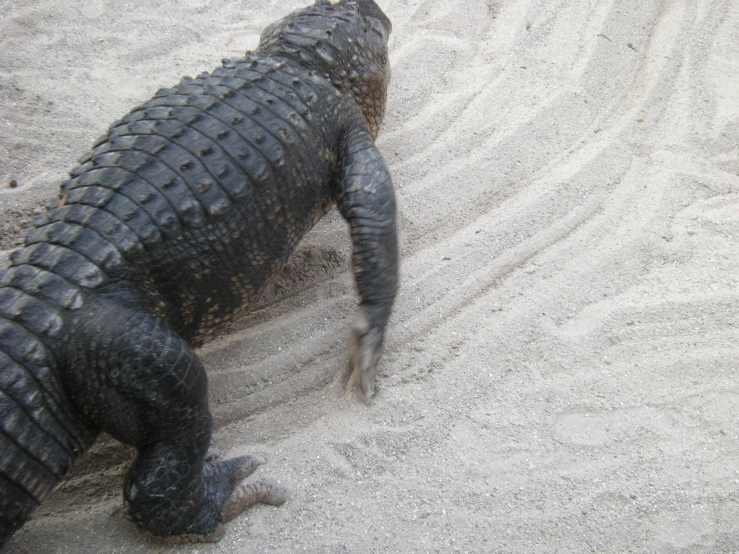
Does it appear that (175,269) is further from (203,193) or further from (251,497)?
(251,497)

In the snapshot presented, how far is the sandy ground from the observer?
225cm

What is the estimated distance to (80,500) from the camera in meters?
2.34

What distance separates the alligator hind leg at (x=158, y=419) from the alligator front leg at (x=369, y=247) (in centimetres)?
74

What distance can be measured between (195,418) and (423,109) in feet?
8.63

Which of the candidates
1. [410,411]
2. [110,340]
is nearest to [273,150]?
[110,340]

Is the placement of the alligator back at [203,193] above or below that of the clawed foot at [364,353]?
above

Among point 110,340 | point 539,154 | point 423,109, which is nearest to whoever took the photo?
point 110,340

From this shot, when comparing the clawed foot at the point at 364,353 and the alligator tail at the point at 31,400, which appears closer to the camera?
the alligator tail at the point at 31,400

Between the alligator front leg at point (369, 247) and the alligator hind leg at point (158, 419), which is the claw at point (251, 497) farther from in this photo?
the alligator front leg at point (369, 247)

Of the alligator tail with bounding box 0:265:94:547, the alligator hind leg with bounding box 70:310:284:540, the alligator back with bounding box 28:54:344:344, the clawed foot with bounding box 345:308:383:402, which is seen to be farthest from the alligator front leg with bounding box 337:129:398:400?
the alligator tail with bounding box 0:265:94:547

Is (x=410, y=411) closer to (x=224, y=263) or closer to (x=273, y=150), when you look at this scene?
(x=224, y=263)

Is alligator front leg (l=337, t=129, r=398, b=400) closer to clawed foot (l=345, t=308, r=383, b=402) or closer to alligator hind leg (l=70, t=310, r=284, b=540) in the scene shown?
clawed foot (l=345, t=308, r=383, b=402)

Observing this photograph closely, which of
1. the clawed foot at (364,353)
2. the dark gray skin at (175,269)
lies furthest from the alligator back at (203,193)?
the clawed foot at (364,353)

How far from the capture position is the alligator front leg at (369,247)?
2.64 m
